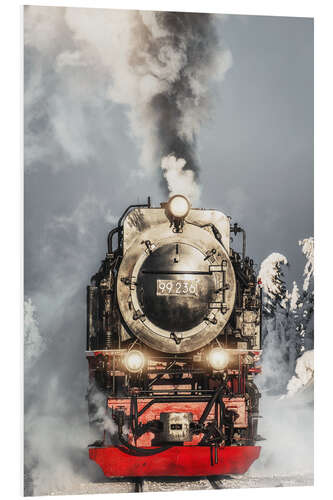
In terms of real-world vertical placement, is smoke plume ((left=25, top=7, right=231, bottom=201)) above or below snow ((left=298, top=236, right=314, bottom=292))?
above

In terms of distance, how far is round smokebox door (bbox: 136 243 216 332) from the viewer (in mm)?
7992

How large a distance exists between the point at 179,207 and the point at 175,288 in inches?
35.0

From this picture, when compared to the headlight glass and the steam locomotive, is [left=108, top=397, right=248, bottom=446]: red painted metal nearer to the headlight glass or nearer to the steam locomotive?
the steam locomotive

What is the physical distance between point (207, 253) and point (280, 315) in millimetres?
2178

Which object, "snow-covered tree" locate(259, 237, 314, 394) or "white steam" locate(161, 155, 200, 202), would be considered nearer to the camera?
"snow-covered tree" locate(259, 237, 314, 394)

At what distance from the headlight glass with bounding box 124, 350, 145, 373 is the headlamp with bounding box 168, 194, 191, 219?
1.55 m

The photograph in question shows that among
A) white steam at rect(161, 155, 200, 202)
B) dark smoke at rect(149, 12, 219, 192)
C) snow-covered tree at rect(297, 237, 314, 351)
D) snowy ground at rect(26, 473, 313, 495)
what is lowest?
snowy ground at rect(26, 473, 313, 495)

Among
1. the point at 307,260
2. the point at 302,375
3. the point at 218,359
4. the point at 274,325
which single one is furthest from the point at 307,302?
the point at 218,359

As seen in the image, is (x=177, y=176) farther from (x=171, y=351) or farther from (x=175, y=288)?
(x=171, y=351)

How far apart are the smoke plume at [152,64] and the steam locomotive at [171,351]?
1.44m

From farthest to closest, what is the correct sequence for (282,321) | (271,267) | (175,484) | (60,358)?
(282,321), (271,267), (60,358), (175,484)

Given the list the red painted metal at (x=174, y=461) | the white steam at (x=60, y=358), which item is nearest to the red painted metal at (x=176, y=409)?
the red painted metal at (x=174, y=461)

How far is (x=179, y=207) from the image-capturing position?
807 centimetres

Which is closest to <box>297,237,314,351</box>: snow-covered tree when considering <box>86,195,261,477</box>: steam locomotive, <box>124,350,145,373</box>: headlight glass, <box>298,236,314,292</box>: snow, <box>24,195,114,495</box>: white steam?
<box>298,236,314,292</box>: snow
